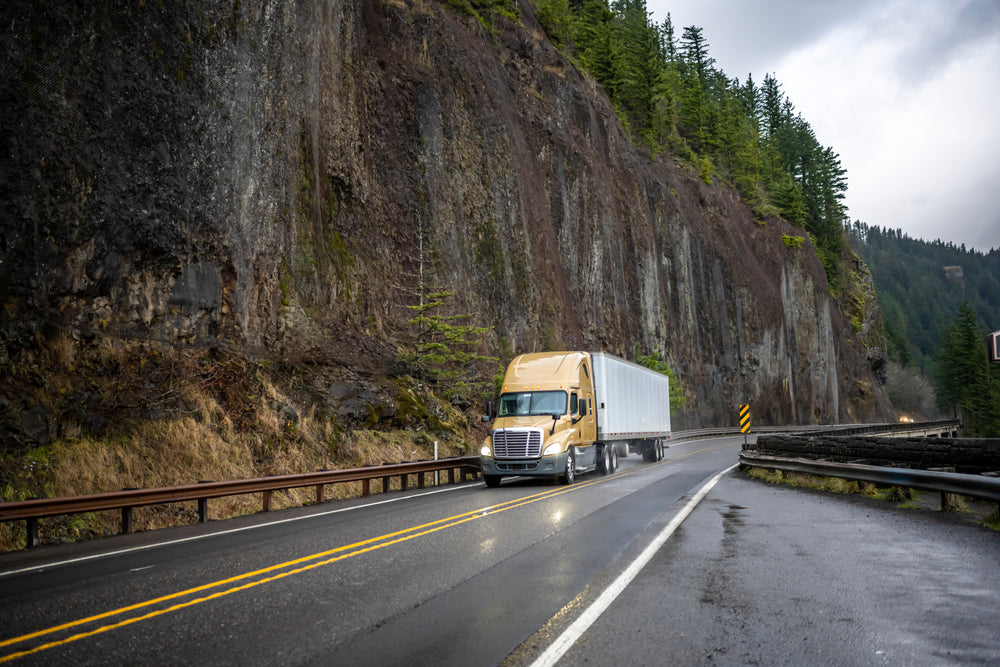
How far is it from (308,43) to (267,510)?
1904 centimetres

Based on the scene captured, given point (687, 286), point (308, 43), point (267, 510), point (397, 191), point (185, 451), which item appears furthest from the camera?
point (687, 286)

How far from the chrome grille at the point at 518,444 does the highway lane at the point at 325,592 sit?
677 centimetres

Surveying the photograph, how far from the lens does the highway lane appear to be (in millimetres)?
5258

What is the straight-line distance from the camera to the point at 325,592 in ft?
22.9

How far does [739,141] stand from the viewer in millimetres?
86250

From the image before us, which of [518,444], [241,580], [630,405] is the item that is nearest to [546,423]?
[518,444]

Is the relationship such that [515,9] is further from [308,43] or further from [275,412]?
[275,412]

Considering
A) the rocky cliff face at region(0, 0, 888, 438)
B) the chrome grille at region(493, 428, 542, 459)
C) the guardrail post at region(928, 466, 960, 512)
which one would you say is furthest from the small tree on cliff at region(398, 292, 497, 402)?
the guardrail post at region(928, 466, 960, 512)

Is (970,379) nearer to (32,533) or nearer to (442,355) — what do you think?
(442,355)

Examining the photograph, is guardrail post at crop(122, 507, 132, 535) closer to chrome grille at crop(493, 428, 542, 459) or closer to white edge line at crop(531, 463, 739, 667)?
white edge line at crop(531, 463, 739, 667)

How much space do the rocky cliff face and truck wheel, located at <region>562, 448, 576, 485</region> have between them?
8.75 m

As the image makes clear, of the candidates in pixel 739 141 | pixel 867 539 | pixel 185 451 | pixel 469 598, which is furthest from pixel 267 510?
pixel 739 141

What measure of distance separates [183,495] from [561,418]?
34.1ft

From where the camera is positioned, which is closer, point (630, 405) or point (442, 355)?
point (630, 405)
